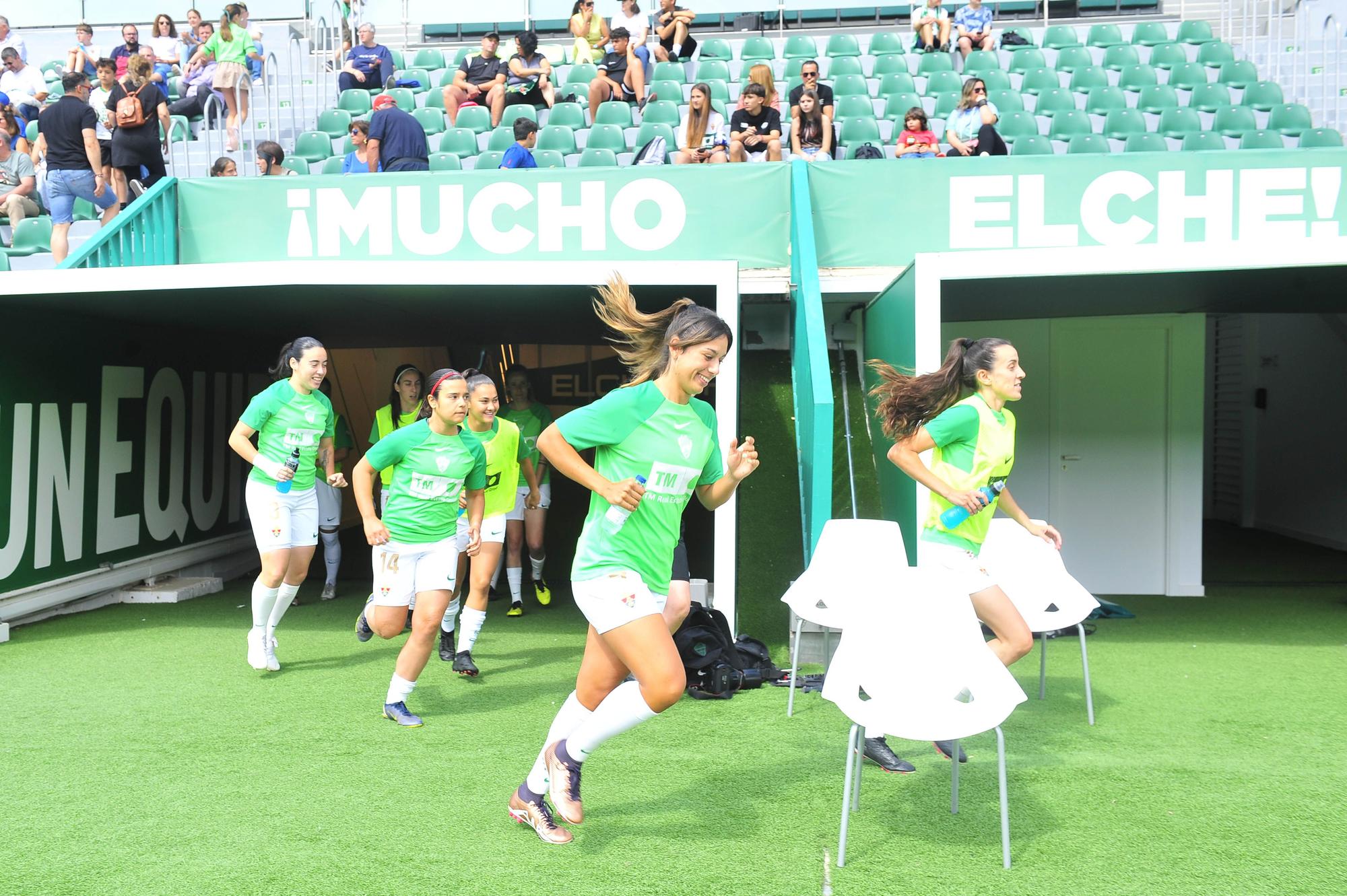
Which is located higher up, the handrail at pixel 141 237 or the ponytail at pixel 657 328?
the handrail at pixel 141 237

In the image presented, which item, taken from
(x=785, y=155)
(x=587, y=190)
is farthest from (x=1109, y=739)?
(x=785, y=155)

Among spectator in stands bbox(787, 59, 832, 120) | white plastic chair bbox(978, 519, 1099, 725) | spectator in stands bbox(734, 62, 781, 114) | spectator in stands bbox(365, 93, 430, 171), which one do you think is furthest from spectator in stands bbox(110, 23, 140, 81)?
white plastic chair bbox(978, 519, 1099, 725)

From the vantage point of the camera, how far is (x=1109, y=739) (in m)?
5.09

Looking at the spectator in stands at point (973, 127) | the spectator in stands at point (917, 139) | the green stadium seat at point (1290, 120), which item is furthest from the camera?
the green stadium seat at point (1290, 120)

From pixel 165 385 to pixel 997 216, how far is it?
697 centimetres

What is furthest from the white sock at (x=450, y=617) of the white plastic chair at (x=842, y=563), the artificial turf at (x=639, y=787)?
the white plastic chair at (x=842, y=563)

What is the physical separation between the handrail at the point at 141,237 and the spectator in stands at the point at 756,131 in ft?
15.1

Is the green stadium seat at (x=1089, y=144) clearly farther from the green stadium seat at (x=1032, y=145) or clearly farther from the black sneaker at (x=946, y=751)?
the black sneaker at (x=946, y=751)

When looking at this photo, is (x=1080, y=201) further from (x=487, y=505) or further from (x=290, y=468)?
(x=290, y=468)

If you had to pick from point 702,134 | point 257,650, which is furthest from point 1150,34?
point 257,650

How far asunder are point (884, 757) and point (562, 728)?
1.54m

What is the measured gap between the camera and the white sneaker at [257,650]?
254 inches

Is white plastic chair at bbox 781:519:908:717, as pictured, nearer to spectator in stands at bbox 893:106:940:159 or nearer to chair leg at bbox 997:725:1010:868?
chair leg at bbox 997:725:1010:868

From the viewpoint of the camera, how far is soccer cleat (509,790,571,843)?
3.76 m
